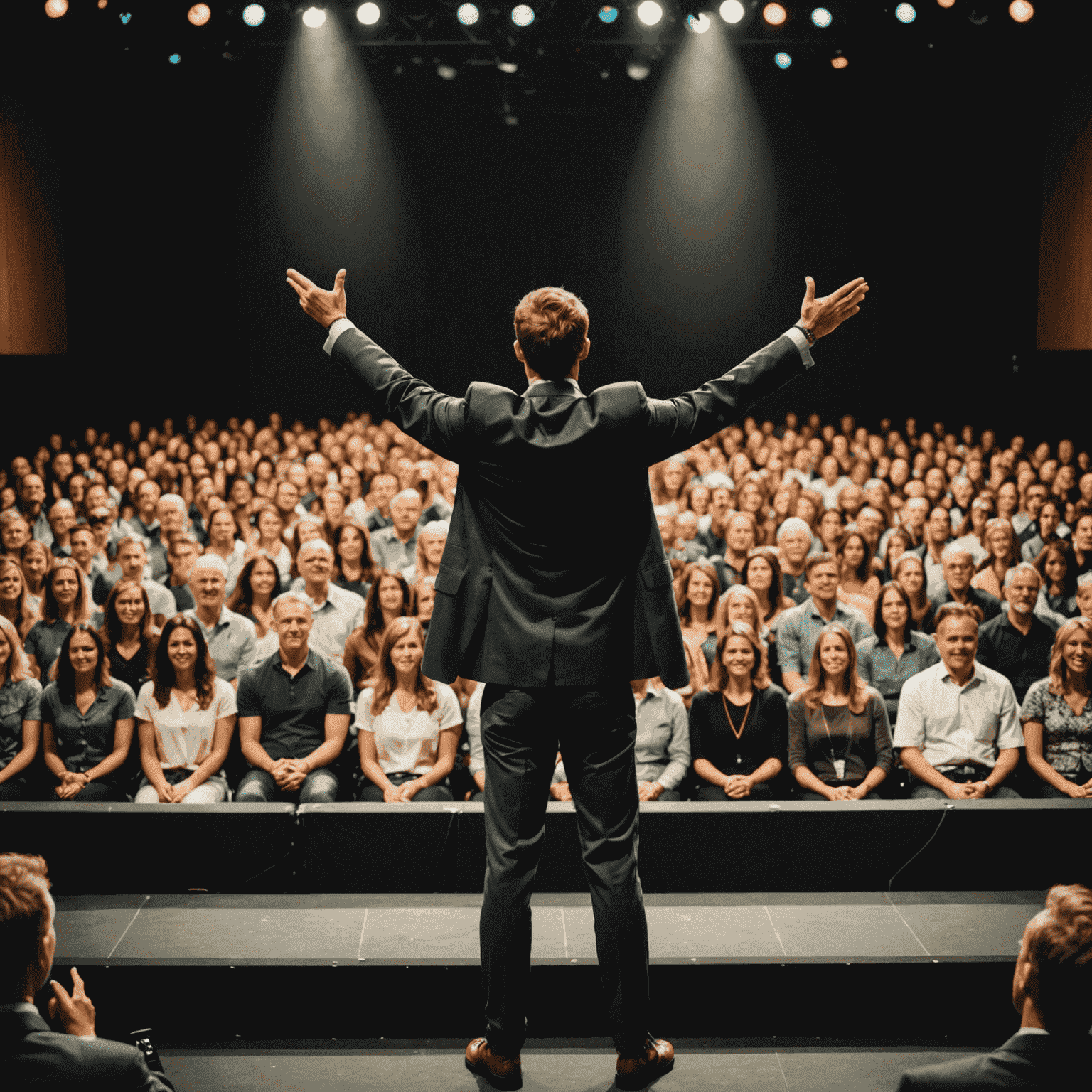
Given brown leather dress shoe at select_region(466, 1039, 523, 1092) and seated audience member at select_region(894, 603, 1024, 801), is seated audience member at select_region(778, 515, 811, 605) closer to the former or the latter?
seated audience member at select_region(894, 603, 1024, 801)

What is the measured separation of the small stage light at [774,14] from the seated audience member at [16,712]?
37.7 feet

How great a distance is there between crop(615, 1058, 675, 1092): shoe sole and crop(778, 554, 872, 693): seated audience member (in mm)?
3736

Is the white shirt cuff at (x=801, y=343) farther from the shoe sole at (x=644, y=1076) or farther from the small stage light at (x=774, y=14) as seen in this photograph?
the small stage light at (x=774, y=14)

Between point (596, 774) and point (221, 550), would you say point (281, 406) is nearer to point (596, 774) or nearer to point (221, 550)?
point (221, 550)

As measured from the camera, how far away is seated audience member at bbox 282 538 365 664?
22.2 ft

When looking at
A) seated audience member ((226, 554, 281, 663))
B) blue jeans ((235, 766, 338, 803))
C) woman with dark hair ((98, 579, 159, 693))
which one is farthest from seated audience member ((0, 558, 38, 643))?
blue jeans ((235, 766, 338, 803))

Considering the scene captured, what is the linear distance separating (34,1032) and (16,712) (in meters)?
3.54

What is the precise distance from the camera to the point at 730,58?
→ 17078 mm

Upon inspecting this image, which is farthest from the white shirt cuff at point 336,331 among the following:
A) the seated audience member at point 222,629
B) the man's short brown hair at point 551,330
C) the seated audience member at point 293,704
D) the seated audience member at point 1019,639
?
the seated audience member at point 1019,639

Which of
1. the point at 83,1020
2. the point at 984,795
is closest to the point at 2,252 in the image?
the point at 984,795

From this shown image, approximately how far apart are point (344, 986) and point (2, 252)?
40.5 feet

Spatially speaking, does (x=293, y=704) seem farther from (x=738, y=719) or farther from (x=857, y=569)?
(x=857, y=569)

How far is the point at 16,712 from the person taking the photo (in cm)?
530

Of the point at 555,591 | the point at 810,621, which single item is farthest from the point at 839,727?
the point at 555,591
